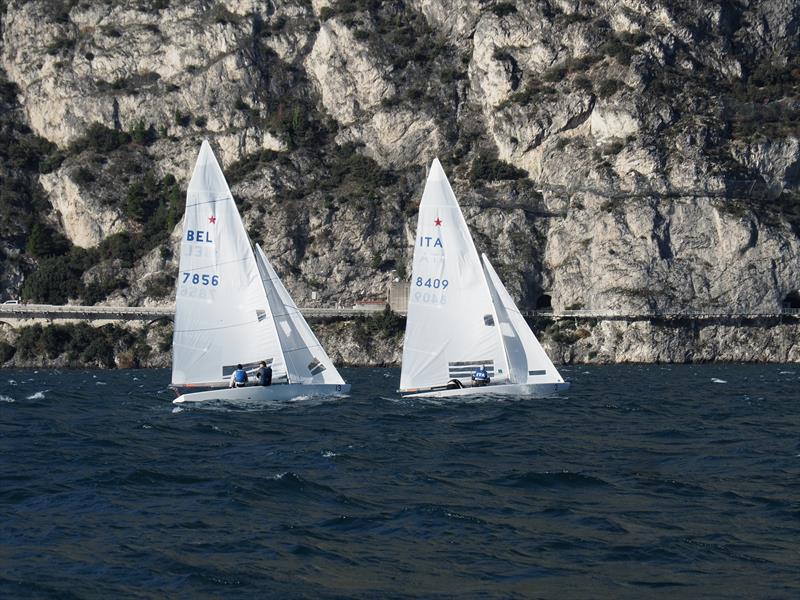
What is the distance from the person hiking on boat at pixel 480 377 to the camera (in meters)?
46.3

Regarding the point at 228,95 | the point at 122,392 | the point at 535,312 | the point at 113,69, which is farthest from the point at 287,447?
the point at 113,69

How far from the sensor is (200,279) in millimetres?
44344

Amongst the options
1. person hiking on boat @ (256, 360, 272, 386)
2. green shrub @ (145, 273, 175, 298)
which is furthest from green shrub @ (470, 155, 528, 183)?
person hiking on boat @ (256, 360, 272, 386)

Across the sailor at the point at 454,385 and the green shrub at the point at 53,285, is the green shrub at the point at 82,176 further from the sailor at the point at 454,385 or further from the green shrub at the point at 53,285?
the sailor at the point at 454,385

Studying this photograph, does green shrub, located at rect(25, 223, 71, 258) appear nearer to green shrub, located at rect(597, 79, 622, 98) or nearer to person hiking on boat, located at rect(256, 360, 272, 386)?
green shrub, located at rect(597, 79, 622, 98)

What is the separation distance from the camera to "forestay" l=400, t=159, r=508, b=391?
4591 cm

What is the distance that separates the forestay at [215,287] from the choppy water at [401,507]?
18.3 ft

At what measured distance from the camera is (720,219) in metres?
110

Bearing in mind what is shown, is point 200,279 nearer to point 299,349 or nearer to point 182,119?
point 299,349

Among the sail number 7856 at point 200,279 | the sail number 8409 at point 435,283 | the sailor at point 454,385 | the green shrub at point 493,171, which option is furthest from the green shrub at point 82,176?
the sailor at point 454,385

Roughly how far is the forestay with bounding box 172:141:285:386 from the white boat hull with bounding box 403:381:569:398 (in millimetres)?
5857

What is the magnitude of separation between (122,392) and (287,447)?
29.6 meters

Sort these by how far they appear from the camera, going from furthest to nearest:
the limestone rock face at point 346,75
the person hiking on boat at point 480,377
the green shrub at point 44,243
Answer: the limestone rock face at point 346,75 < the green shrub at point 44,243 < the person hiking on boat at point 480,377

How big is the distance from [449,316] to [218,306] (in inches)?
331
